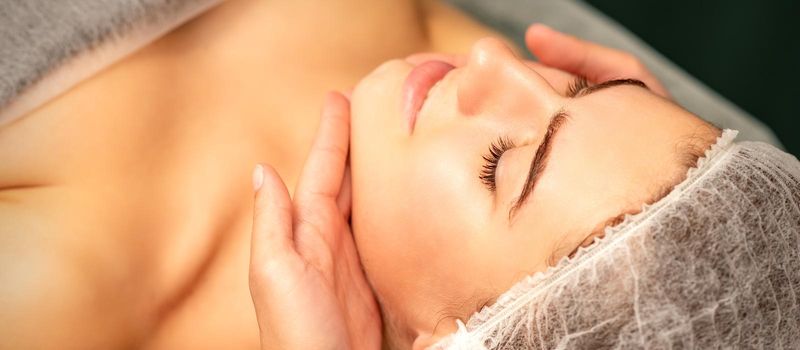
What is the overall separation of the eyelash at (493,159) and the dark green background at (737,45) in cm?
125

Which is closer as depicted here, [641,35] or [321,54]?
[321,54]

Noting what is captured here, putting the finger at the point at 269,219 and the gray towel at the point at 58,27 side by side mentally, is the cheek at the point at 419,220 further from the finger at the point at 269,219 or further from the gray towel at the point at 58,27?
the gray towel at the point at 58,27

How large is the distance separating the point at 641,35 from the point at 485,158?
1307 millimetres

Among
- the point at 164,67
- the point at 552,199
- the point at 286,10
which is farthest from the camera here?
the point at 286,10

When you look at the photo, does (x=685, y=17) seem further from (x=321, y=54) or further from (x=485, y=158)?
(x=485, y=158)

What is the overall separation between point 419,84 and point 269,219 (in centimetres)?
29

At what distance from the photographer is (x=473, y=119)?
37.4 inches

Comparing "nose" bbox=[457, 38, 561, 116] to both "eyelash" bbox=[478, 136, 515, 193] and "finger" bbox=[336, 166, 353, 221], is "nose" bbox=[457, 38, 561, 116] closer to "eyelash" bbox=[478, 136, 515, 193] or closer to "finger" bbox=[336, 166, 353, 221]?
"eyelash" bbox=[478, 136, 515, 193]

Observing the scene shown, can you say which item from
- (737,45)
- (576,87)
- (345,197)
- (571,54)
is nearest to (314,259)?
(345,197)

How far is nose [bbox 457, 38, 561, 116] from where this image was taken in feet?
3.02

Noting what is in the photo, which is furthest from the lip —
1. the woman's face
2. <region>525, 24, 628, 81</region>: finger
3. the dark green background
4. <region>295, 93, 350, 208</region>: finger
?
the dark green background

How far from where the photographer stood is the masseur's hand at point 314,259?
37.2 inches

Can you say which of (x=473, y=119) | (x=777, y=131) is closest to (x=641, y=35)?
(x=777, y=131)

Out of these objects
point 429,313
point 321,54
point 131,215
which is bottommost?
point 429,313
